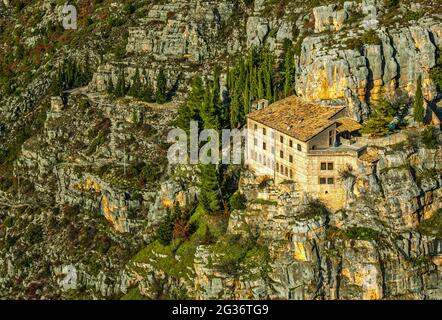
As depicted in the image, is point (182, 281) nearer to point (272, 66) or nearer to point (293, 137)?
point (293, 137)

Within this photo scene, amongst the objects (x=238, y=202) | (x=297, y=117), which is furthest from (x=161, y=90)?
(x=297, y=117)

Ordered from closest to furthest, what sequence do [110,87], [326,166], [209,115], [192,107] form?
[326,166], [209,115], [192,107], [110,87]

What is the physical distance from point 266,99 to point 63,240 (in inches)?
1697

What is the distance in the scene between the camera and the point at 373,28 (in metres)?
131

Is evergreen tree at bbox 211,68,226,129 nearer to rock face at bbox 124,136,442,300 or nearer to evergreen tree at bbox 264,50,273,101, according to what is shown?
evergreen tree at bbox 264,50,273,101

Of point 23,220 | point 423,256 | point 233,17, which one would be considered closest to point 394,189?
point 423,256

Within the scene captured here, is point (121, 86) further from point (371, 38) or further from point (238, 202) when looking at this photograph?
point (371, 38)

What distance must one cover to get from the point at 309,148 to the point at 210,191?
18053mm

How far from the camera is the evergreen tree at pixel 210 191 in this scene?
421ft

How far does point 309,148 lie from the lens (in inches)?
4648

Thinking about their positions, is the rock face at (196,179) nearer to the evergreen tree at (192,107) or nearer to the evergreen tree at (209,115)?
the evergreen tree at (192,107)

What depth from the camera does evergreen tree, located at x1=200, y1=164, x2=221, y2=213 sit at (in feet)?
421

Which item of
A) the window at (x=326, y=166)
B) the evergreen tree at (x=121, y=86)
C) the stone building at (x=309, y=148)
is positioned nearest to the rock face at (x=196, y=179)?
the evergreen tree at (x=121, y=86)

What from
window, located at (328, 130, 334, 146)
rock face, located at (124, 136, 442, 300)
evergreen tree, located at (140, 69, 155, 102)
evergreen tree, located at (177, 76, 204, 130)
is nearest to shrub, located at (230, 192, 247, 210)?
rock face, located at (124, 136, 442, 300)
